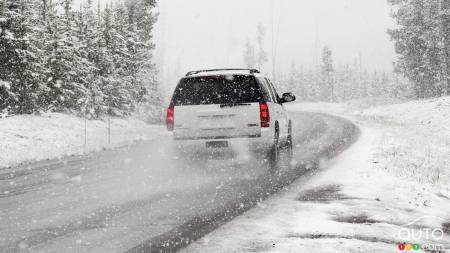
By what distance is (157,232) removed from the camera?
579cm

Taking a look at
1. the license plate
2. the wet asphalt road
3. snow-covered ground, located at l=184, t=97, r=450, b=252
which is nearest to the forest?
the wet asphalt road

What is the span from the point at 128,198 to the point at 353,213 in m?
3.31

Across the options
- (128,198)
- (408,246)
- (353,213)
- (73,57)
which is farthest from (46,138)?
(408,246)

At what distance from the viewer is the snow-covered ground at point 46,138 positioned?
606 inches

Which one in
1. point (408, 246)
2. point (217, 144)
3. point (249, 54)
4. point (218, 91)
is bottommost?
point (408, 246)

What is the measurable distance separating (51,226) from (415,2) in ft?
143

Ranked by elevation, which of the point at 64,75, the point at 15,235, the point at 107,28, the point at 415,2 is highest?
the point at 415,2

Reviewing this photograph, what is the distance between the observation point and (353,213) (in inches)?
260

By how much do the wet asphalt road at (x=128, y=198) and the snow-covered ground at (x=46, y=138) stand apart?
2188 mm

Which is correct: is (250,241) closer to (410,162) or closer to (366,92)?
(410,162)

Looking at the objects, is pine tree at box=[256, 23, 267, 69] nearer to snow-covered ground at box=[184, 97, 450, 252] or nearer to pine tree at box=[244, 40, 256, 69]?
pine tree at box=[244, 40, 256, 69]

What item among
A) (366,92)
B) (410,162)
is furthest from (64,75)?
(366,92)

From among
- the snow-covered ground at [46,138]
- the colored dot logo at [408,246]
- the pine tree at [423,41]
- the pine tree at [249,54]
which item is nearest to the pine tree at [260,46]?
the pine tree at [249,54]

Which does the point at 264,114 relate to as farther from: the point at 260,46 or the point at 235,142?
the point at 260,46
